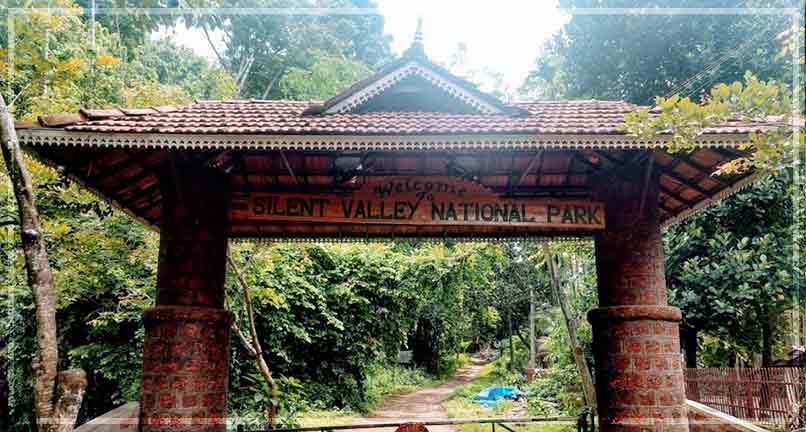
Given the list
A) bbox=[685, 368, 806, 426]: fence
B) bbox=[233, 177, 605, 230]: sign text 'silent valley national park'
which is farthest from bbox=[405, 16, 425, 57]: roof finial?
bbox=[685, 368, 806, 426]: fence

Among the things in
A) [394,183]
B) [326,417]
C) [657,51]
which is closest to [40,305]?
[394,183]

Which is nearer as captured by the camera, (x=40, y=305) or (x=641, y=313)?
(x=40, y=305)

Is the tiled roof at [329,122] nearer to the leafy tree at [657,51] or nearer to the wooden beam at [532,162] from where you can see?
the wooden beam at [532,162]

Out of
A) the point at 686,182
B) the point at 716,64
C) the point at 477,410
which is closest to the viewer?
the point at 686,182

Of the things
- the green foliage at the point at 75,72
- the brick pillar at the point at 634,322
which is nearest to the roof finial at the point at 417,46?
the brick pillar at the point at 634,322

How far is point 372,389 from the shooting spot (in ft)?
58.9

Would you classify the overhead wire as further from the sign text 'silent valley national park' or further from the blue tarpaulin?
the sign text 'silent valley national park'

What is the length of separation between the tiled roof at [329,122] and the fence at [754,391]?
5.92 metres

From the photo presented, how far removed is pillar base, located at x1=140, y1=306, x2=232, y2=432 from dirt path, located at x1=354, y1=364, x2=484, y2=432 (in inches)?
321

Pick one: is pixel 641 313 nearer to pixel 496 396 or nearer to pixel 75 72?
pixel 75 72

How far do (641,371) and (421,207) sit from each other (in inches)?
98.7

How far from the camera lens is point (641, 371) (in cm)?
533

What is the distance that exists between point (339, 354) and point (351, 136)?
1157 cm

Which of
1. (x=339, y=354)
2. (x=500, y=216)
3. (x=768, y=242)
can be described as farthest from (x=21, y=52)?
(x=768, y=242)
